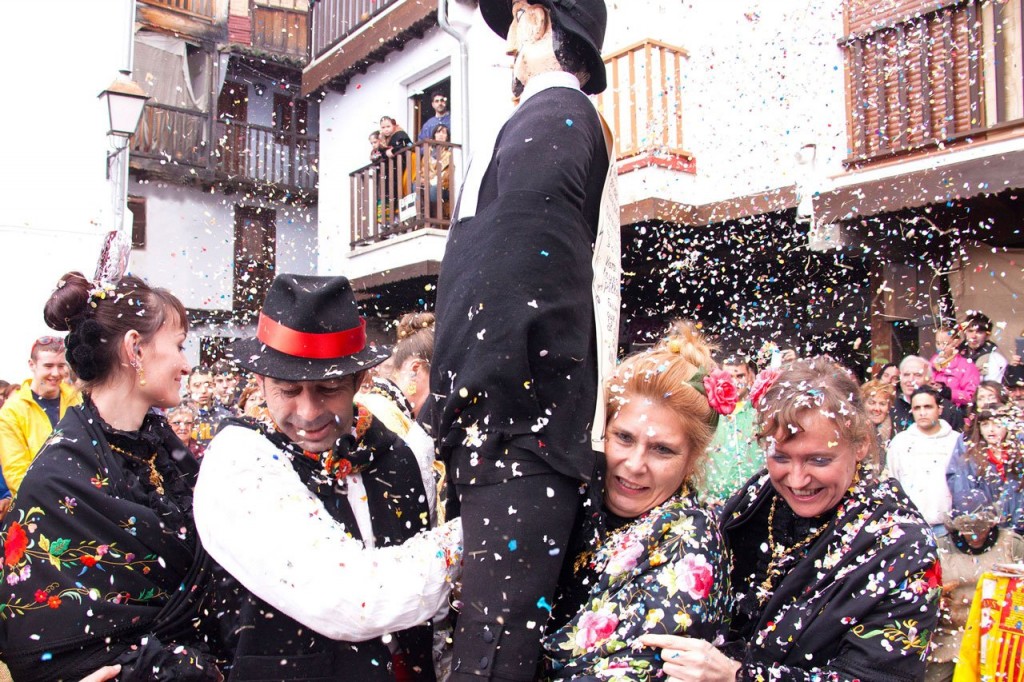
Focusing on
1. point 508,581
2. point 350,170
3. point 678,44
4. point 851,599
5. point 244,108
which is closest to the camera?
point 508,581

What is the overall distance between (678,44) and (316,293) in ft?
26.3

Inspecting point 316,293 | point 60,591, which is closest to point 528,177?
point 316,293

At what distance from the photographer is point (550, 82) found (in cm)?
223

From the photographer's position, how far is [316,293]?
7.29ft

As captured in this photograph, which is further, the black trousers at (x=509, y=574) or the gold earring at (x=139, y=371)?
the gold earring at (x=139, y=371)

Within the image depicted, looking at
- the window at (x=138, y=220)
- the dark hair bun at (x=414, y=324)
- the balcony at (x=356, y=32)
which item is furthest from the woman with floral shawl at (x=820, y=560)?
the window at (x=138, y=220)

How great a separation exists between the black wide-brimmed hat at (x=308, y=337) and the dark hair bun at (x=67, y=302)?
55 cm

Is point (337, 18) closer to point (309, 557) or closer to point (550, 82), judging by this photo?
point (550, 82)

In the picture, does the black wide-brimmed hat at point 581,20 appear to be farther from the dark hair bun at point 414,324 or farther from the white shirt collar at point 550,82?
the dark hair bun at point 414,324

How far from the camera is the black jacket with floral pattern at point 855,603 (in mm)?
2117

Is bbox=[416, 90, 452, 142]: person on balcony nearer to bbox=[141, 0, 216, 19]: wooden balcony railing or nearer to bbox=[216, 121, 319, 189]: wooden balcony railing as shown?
bbox=[216, 121, 319, 189]: wooden balcony railing

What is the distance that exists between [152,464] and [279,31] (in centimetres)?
1882

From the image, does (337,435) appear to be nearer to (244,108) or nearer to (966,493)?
(966,493)

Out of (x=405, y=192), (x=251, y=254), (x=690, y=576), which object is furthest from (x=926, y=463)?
(x=251, y=254)
